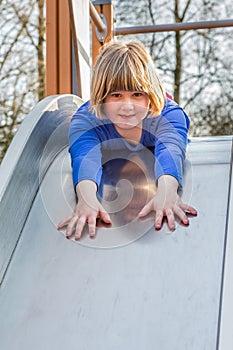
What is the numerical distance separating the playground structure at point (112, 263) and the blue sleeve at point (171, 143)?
5 centimetres

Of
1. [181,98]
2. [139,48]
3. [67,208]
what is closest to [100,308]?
[67,208]

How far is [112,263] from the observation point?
53.3 inches

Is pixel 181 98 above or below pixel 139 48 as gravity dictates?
below

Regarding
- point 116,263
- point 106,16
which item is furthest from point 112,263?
point 106,16

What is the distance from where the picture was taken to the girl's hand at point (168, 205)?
141 centimetres

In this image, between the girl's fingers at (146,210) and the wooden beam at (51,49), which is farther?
the wooden beam at (51,49)

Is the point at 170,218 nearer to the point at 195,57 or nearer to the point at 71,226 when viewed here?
the point at 71,226

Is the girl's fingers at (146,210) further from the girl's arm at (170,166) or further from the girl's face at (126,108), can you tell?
the girl's face at (126,108)

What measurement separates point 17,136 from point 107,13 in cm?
129

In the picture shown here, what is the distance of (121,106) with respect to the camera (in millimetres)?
1609

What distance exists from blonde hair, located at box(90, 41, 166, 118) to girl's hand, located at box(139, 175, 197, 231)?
0.82 ft

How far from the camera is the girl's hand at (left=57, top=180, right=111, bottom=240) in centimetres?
143

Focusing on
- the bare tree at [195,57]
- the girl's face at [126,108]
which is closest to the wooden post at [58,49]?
the girl's face at [126,108]

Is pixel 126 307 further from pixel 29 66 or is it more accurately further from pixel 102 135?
pixel 29 66
